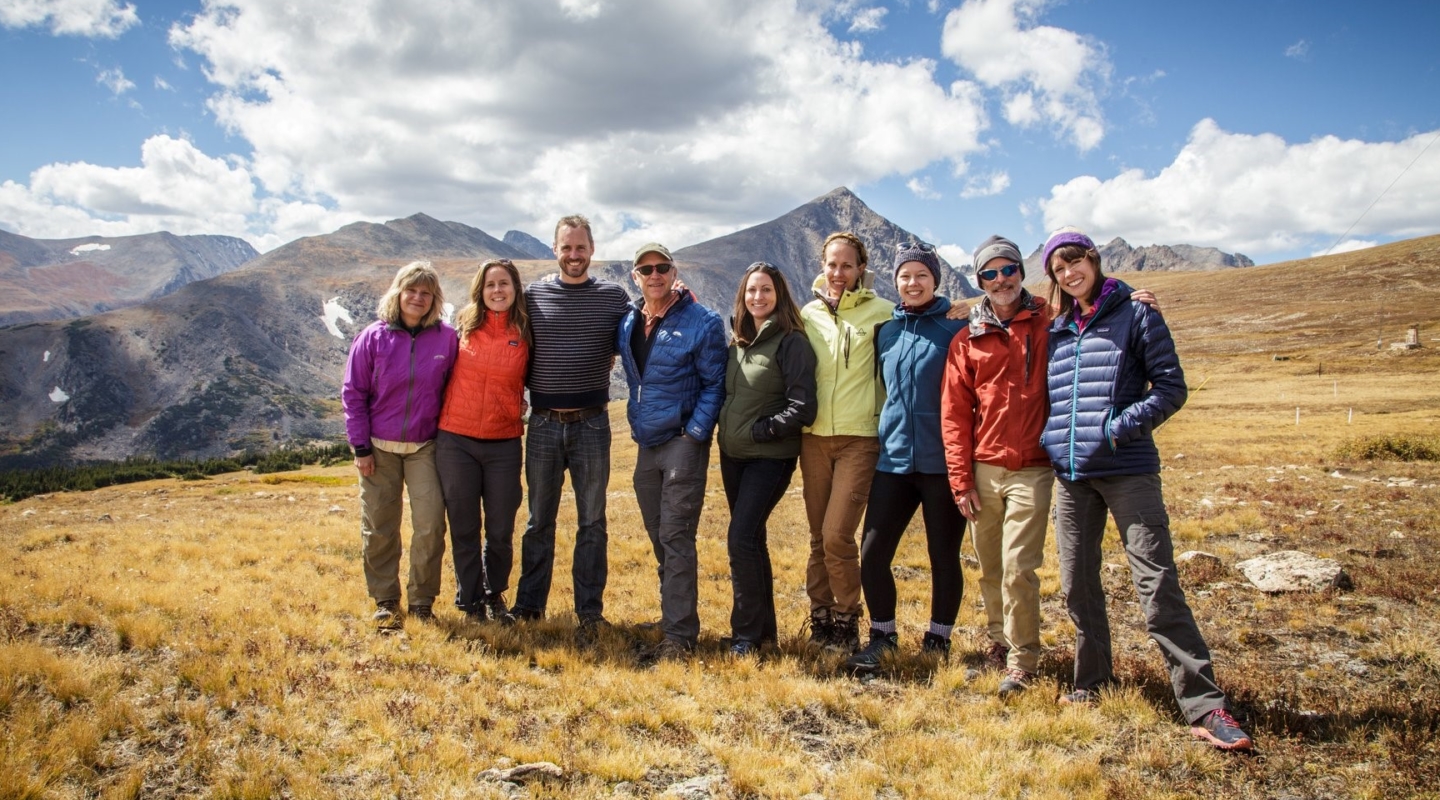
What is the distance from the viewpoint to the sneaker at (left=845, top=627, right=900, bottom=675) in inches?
241

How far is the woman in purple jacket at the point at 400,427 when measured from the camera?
7070mm

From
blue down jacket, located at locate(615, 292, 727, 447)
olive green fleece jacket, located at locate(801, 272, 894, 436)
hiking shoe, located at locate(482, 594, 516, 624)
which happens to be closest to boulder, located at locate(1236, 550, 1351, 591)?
olive green fleece jacket, located at locate(801, 272, 894, 436)

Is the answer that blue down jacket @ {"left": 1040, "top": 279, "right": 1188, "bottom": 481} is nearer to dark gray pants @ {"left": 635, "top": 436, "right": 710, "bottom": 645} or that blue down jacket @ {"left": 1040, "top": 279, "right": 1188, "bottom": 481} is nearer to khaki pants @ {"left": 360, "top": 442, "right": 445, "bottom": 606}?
dark gray pants @ {"left": 635, "top": 436, "right": 710, "bottom": 645}

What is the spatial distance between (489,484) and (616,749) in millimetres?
3384

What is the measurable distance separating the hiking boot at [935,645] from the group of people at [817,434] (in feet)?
0.13

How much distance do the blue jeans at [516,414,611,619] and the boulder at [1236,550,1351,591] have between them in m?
7.80

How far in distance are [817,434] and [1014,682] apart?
101 inches

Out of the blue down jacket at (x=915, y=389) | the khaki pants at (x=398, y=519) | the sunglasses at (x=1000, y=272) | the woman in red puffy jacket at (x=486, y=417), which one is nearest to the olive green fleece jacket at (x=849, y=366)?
the blue down jacket at (x=915, y=389)

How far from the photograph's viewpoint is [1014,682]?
5617 mm

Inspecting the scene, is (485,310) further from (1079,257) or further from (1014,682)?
(1014,682)

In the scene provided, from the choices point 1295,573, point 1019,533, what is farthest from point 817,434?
point 1295,573

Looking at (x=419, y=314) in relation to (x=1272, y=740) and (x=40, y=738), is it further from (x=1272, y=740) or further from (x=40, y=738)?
(x=1272, y=740)

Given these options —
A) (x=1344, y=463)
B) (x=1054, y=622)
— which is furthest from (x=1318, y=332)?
(x=1054, y=622)

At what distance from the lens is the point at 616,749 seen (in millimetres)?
4715
